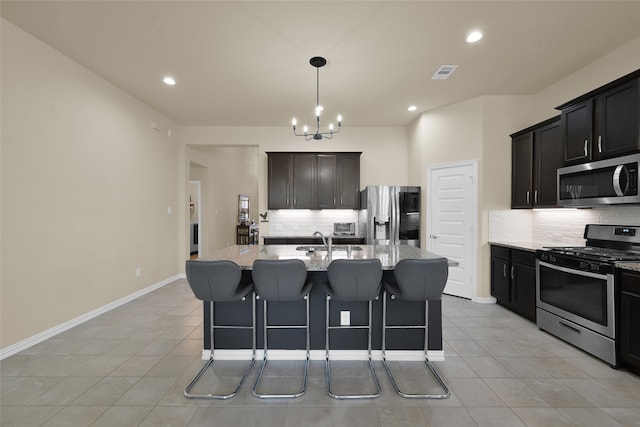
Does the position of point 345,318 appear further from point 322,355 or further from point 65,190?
point 65,190

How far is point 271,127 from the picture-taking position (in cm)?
545

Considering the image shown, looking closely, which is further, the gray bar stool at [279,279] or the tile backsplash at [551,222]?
the tile backsplash at [551,222]

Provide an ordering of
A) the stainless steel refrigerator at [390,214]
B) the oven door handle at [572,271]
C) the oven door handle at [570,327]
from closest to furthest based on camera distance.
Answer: the oven door handle at [572,271] < the oven door handle at [570,327] < the stainless steel refrigerator at [390,214]

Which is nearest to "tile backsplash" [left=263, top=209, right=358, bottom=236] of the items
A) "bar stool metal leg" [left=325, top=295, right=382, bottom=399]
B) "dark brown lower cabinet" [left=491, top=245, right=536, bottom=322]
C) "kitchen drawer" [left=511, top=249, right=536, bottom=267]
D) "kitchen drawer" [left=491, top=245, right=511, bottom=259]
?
"kitchen drawer" [left=491, top=245, right=511, bottom=259]

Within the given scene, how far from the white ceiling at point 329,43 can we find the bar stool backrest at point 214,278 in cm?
213

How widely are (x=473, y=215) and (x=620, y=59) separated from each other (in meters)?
2.23

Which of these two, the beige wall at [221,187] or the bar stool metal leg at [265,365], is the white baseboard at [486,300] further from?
the beige wall at [221,187]

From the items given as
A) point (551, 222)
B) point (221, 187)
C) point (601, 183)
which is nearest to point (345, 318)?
point (601, 183)

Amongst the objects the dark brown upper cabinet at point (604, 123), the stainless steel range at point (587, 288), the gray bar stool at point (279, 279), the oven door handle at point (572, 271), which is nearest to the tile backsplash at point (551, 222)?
the stainless steel range at point (587, 288)

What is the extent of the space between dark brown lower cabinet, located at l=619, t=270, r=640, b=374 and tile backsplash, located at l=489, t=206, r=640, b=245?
3.15 ft

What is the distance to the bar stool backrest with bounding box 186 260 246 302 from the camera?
2.08 meters

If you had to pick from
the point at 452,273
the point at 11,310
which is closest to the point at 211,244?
the point at 11,310

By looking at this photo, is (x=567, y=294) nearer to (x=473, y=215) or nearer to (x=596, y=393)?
(x=596, y=393)

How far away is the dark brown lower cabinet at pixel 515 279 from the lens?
3.27 meters
